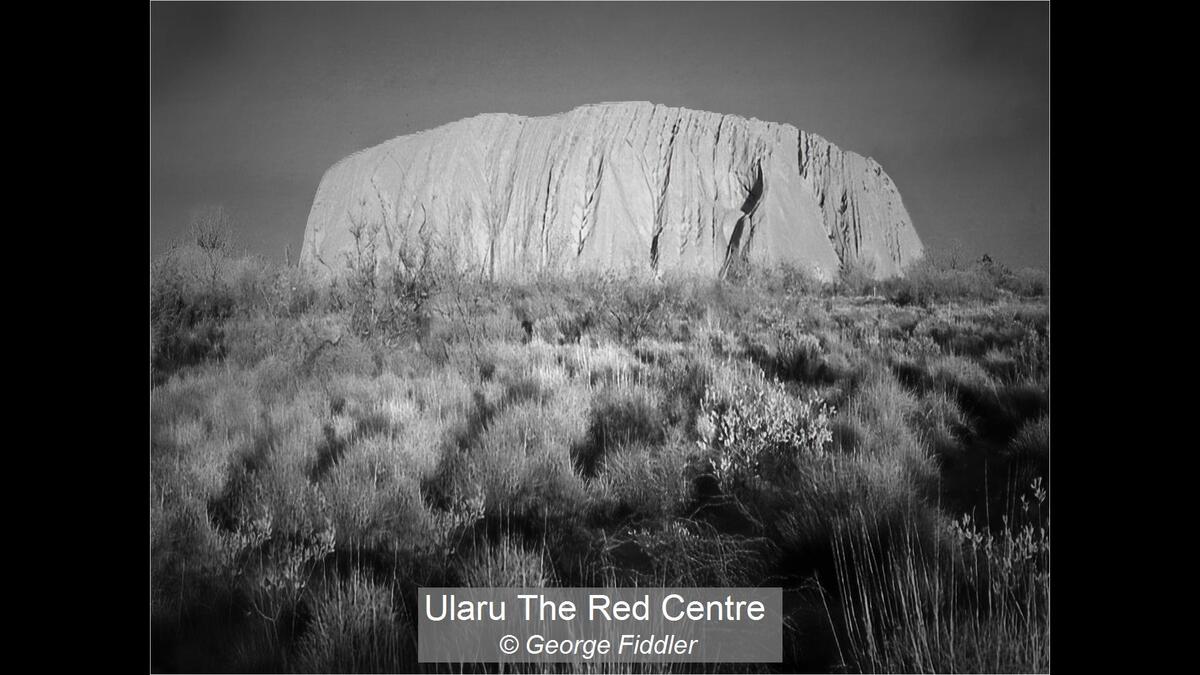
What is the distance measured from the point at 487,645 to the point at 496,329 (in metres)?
3.52

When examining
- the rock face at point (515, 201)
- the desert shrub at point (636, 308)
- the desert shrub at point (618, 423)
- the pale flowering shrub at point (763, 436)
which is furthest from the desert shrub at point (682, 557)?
the desert shrub at point (636, 308)

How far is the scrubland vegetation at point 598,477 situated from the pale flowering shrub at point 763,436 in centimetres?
1

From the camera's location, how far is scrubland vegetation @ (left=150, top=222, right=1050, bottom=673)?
5.56 feet

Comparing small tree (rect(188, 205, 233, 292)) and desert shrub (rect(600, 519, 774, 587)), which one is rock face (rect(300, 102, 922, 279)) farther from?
desert shrub (rect(600, 519, 774, 587))

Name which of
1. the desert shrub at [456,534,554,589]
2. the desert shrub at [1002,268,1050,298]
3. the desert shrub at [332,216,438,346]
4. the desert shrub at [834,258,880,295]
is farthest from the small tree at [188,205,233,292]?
the desert shrub at [834,258,880,295]

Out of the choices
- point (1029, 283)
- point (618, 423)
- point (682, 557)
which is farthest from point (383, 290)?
point (1029, 283)

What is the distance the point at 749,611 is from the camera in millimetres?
1792

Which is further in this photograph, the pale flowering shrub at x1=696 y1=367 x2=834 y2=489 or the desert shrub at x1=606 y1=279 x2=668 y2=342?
the desert shrub at x1=606 y1=279 x2=668 y2=342

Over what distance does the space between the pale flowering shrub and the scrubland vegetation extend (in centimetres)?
1

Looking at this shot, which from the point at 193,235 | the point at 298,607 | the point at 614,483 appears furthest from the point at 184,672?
the point at 193,235

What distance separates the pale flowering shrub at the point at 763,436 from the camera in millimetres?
2412

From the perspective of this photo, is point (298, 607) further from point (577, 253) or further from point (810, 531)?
point (577, 253)

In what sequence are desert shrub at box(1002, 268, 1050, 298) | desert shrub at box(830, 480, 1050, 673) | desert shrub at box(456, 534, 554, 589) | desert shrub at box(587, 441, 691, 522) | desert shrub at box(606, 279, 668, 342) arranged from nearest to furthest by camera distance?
desert shrub at box(830, 480, 1050, 673), desert shrub at box(456, 534, 554, 589), desert shrub at box(587, 441, 691, 522), desert shrub at box(1002, 268, 1050, 298), desert shrub at box(606, 279, 668, 342)

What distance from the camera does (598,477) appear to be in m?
2.49
